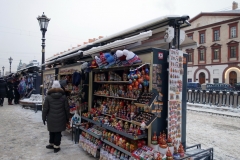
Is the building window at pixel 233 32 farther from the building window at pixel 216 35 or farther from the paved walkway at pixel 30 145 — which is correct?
the paved walkway at pixel 30 145

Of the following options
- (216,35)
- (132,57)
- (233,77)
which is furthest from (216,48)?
(132,57)

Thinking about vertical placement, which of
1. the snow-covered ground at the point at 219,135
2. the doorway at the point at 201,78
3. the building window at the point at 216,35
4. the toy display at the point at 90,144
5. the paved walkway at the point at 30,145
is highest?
the building window at the point at 216,35

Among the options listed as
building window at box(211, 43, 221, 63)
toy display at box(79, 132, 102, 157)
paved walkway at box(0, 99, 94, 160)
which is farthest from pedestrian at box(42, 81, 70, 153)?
building window at box(211, 43, 221, 63)

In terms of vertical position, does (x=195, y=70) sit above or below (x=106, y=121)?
above

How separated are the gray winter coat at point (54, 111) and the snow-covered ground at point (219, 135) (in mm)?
3643

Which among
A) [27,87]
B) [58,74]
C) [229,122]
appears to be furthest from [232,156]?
[27,87]

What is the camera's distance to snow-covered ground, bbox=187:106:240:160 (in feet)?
17.3

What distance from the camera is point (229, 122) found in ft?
29.5

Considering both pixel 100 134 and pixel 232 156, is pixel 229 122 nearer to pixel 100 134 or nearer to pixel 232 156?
pixel 232 156

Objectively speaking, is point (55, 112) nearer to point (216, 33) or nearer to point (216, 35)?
point (216, 35)

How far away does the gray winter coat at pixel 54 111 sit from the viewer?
16.9 feet

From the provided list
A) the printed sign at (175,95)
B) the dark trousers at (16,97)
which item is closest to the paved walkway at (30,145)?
the printed sign at (175,95)

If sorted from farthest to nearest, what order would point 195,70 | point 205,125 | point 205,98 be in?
point 195,70, point 205,98, point 205,125

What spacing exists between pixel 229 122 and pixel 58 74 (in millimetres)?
7491
